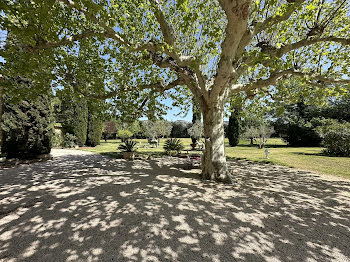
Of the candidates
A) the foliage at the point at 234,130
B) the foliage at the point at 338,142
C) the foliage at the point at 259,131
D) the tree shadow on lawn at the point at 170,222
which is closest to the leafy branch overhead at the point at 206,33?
the tree shadow on lawn at the point at 170,222

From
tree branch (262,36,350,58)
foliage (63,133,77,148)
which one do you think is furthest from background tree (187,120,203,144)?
tree branch (262,36,350,58)

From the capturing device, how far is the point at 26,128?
8.41 metres

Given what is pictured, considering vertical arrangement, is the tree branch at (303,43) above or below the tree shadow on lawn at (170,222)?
above

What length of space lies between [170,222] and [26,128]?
9.70 metres

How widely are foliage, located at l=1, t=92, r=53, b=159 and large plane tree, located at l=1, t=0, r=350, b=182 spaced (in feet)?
12.5

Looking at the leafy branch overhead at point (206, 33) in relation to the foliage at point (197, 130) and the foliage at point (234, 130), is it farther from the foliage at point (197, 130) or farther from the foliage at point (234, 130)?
the foliage at point (234, 130)

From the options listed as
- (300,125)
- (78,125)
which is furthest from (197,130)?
(300,125)

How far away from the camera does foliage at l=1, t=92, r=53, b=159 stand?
311 inches

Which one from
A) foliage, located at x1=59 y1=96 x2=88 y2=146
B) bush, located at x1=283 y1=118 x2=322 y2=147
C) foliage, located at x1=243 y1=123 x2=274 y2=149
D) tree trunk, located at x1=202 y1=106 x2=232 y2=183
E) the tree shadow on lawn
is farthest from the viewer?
foliage, located at x1=243 y1=123 x2=274 y2=149

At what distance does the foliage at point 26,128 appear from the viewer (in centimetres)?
789

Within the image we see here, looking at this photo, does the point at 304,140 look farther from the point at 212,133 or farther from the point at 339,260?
the point at 339,260

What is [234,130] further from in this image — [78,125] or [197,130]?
[78,125]

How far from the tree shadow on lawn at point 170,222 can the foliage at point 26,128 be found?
3814mm

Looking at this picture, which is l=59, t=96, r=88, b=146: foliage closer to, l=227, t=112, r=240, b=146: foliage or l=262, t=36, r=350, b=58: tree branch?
l=262, t=36, r=350, b=58: tree branch
